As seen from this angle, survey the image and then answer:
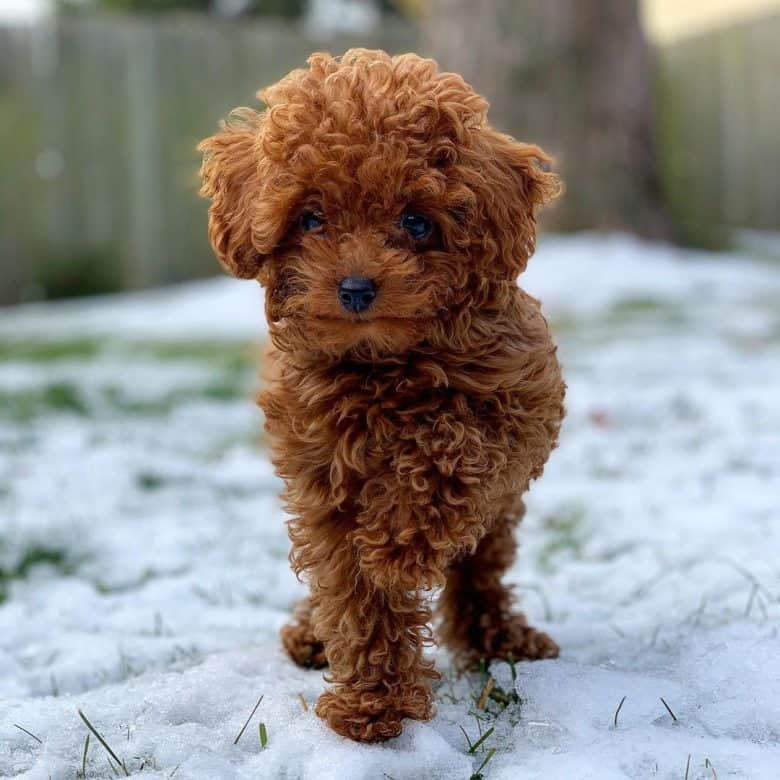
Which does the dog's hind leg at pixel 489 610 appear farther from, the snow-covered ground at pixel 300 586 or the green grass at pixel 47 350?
the green grass at pixel 47 350

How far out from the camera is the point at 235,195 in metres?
2.63

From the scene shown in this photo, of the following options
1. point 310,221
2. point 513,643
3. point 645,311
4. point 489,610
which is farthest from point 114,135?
point 310,221

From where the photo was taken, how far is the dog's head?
2334 mm

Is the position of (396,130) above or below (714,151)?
above

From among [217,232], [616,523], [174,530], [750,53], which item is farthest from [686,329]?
[750,53]

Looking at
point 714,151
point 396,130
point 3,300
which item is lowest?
point 3,300

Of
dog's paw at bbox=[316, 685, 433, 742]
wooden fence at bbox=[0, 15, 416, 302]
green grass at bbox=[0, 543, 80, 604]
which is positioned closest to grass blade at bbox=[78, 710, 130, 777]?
dog's paw at bbox=[316, 685, 433, 742]

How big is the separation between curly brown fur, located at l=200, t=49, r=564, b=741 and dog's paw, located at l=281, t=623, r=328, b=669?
0.43 m

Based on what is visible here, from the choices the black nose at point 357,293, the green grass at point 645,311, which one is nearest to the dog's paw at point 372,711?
the black nose at point 357,293

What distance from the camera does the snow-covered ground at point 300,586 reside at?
8.14 ft

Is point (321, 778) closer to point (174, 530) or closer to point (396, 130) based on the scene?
point (396, 130)

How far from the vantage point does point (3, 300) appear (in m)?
12.1

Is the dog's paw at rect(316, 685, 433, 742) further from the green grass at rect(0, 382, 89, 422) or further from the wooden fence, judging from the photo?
the wooden fence

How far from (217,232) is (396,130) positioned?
552 mm
